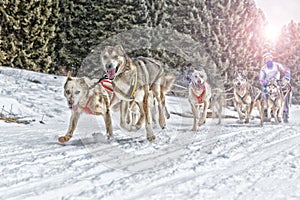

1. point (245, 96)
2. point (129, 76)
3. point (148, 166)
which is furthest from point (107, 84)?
point (245, 96)

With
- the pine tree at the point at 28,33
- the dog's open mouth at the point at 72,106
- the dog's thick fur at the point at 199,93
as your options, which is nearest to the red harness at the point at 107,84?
the dog's open mouth at the point at 72,106

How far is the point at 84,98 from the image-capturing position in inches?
197

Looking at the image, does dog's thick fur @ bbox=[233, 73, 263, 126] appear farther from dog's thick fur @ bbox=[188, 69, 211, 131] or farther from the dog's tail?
the dog's tail

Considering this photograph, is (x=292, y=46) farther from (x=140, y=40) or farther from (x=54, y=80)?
(x=54, y=80)

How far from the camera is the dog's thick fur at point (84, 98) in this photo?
4855 mm

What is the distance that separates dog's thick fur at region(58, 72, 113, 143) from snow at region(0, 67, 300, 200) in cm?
43

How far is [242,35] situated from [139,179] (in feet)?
75.6

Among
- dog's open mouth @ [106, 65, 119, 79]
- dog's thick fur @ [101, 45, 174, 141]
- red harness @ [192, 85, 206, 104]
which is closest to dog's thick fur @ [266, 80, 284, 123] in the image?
red harness @ [192, 85, 206, 104]

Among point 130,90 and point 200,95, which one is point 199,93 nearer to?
point 200,95

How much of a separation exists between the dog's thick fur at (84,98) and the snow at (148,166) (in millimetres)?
426

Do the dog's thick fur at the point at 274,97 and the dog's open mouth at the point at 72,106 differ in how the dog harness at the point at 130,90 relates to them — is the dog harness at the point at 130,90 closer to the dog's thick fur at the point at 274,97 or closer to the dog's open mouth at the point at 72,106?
the dog's open mouth at the point at 72,106

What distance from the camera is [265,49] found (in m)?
27.3

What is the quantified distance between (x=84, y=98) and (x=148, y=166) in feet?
5.81

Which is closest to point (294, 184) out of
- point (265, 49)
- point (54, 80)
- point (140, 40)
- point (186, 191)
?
point (186, 191)
